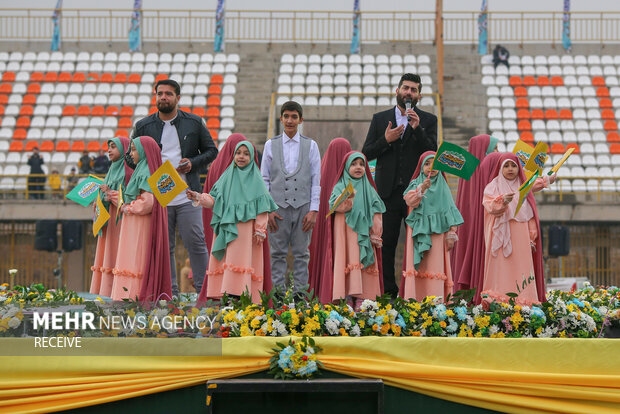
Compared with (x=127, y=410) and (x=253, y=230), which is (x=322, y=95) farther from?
(x=127, y=410)

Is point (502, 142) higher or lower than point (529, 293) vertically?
higher

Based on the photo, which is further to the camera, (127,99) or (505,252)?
(127,99)

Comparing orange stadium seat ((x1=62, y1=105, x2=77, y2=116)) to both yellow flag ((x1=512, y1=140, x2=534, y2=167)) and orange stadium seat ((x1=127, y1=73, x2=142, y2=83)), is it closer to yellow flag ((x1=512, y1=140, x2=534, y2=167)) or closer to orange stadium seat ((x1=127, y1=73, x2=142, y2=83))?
orange stadium seat ((x1=127, y1=73, x2=142, y2=83))

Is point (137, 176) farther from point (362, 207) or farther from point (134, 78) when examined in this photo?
point (134, 78)

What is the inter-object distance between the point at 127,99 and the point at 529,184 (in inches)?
678

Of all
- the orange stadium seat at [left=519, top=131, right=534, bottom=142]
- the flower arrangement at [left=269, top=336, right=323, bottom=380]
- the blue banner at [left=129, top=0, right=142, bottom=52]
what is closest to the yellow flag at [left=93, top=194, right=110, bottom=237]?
the flower arrangement at [left=269, top=336, right=323, bottom=380]

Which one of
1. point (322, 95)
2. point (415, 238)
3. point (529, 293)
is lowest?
point (529, 293)

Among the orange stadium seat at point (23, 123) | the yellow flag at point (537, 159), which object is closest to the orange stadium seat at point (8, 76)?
the orange stadium seat at point (23, 123)

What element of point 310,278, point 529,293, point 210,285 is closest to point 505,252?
point 529,293

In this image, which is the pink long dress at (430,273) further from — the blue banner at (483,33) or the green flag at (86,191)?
the blue banner at (483,33)

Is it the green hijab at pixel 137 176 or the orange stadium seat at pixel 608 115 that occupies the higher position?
the orange stadium seat at pixel 608 115

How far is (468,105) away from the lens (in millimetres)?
21672

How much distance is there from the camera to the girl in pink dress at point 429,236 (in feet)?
23.8

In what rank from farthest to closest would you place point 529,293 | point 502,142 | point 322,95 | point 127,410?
point 322,95 → point 502,142 → point 529,293 → point 127,410
